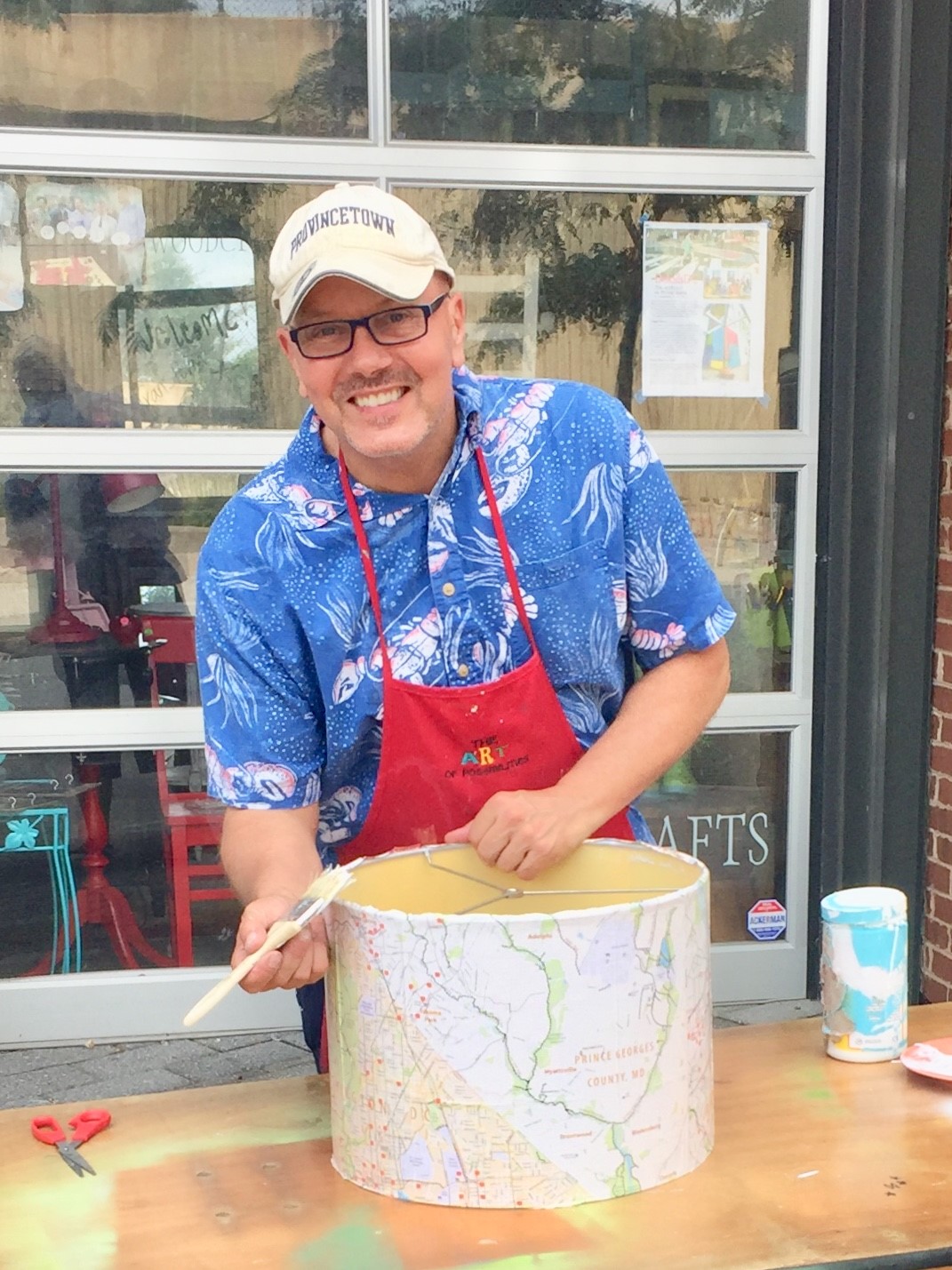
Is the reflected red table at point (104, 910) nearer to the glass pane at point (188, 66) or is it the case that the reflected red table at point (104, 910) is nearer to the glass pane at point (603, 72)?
the glass pane at point (188, 66)

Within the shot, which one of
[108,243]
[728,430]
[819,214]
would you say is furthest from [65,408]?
[819,214]

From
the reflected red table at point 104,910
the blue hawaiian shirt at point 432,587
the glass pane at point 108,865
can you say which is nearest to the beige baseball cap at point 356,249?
the blue hawaiian shirt at point 432,587

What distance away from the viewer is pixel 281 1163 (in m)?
1.53

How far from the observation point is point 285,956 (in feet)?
4.70

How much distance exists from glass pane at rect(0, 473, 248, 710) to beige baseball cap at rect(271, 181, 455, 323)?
202 centimetres

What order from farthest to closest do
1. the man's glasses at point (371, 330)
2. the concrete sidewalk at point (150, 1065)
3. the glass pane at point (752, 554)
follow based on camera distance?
the glass pane at point (752, 554) → the concrete sidewalk at point (150, 1065) → the man's glasses at point (371, 330)

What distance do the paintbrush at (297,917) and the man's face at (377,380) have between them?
0.49 metres

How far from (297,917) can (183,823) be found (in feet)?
8.00

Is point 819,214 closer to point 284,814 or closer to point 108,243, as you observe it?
point 108,243

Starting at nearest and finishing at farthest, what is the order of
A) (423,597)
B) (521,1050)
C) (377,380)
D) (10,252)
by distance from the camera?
(521,1050) < (377,380) < (423,597) < (10,252)

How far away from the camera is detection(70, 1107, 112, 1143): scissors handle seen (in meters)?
1.60

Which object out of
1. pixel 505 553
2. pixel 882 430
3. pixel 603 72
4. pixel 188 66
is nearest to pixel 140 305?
pixel 188 66

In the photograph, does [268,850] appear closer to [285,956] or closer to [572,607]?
[285,956]

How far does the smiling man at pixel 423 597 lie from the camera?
167 centimetres
